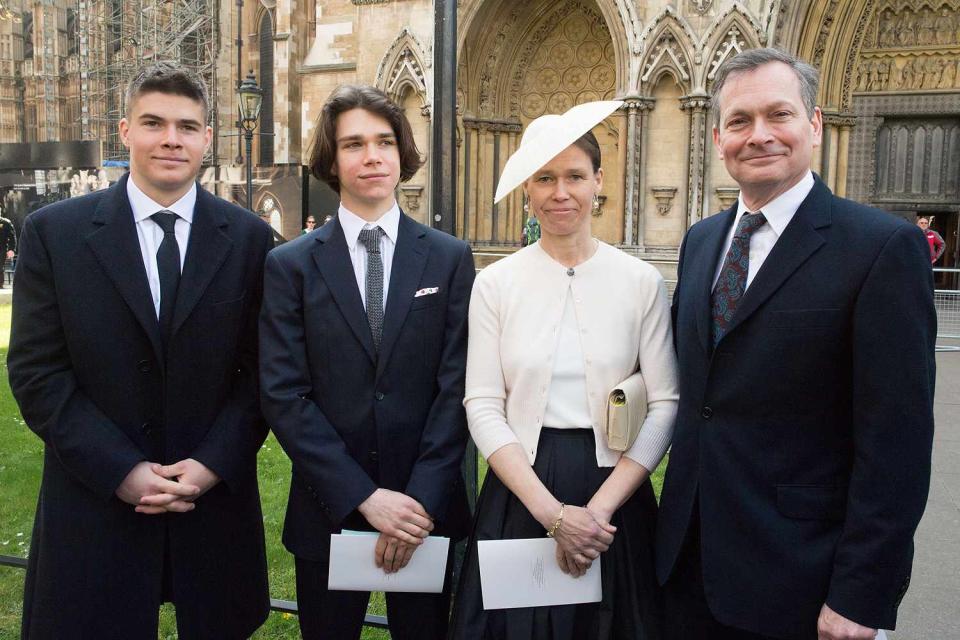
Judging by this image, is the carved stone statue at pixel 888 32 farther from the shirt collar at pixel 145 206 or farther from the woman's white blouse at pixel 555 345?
the shirt collar at pixel 145 206

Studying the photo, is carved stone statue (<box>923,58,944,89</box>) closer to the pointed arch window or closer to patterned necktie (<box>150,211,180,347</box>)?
patterned necktie (<box>150,211,180,347</box>)

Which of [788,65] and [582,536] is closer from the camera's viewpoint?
[788,65]

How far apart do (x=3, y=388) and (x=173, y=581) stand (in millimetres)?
7431

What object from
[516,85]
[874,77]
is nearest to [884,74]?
[874,77]

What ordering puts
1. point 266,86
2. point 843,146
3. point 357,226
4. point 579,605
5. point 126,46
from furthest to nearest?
point 126,46
point 266,86
point 843,146
point 357,226
point 579,605

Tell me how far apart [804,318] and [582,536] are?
2.79 ft

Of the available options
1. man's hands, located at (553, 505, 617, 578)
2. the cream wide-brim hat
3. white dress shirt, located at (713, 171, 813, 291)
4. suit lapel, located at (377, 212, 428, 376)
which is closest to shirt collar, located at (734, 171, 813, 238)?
white dress shirt, located at (713, 171, 813, 291)

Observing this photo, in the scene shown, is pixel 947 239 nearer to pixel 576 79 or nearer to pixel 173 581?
pixel 576 79

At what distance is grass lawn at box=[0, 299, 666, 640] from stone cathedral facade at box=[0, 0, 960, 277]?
9.73 meters

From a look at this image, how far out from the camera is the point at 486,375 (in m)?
2.51

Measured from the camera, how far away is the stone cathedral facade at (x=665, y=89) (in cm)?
1388

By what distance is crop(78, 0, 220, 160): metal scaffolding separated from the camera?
91.2ft

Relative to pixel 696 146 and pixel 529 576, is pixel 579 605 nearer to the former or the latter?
pixel 529 576

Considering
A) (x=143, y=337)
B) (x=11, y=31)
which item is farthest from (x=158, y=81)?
(x=11, y=31)
